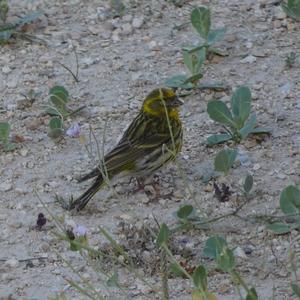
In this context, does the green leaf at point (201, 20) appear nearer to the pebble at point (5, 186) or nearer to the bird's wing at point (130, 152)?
the bird's wing at point (130, 152)

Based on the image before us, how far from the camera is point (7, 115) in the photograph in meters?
8.16

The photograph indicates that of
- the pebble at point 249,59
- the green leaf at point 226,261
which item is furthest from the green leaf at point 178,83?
the green leaf at point 226,261

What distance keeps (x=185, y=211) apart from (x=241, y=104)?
1330mm

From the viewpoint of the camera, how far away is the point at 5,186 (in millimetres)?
7293

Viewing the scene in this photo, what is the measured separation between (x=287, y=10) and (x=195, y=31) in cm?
76

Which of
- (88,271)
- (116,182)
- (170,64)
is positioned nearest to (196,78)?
(170,64)

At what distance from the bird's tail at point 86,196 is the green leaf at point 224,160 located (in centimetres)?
74

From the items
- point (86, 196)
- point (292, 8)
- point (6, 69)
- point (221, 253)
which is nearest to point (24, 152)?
point (86, 196)

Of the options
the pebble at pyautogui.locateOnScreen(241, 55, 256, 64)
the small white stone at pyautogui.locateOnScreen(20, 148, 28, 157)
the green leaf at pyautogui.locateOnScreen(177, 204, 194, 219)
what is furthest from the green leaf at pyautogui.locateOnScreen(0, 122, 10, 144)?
the pebble at pyautogui.locateOnScreen(241, 55, 256, 64)

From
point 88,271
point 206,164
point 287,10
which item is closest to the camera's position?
point 88,271

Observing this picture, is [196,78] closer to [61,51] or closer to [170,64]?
[170,64]

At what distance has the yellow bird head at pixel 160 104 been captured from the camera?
7.50 meters

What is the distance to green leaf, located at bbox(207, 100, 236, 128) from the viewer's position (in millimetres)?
7340

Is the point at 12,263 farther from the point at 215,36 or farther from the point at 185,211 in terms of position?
the point at 215,36
